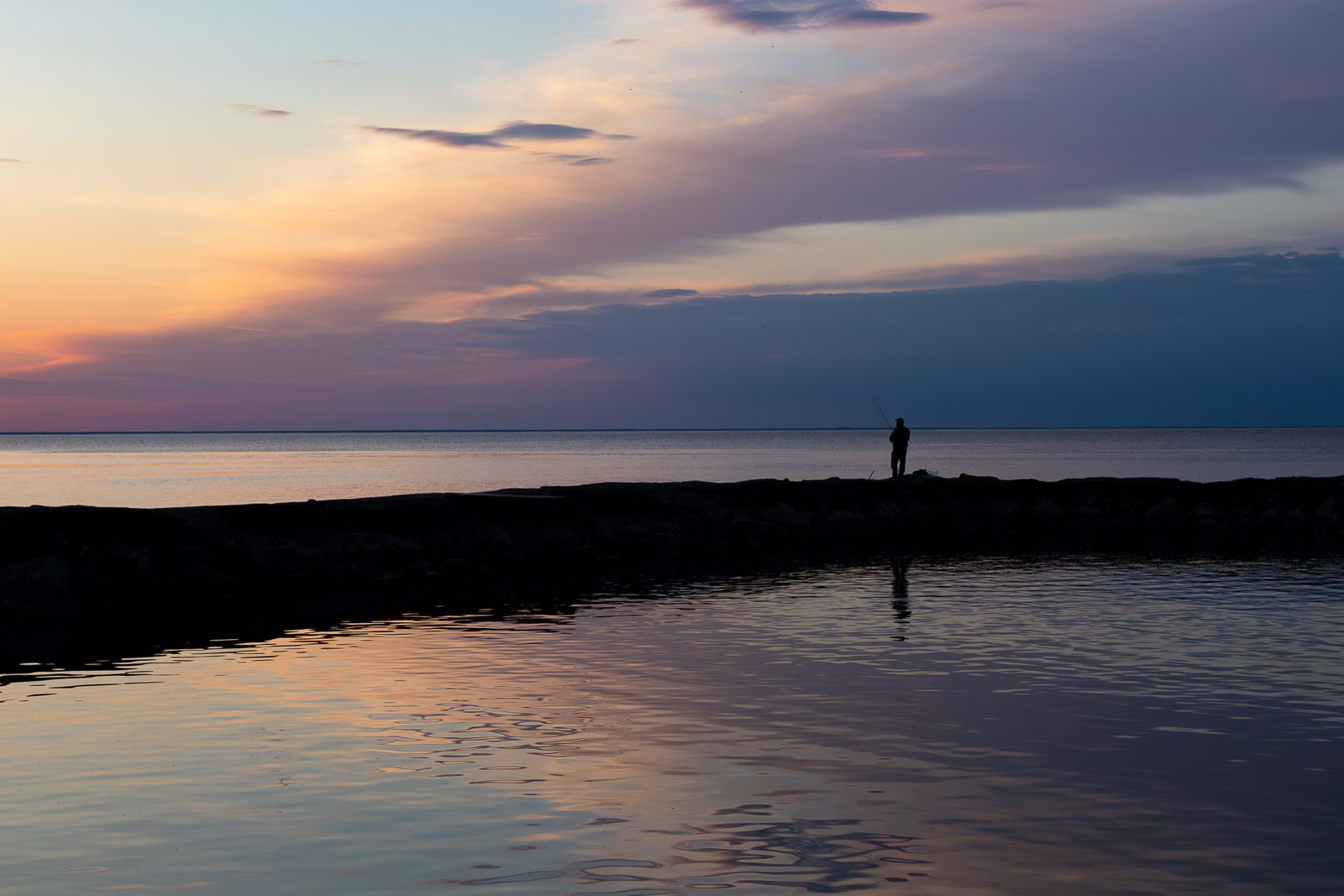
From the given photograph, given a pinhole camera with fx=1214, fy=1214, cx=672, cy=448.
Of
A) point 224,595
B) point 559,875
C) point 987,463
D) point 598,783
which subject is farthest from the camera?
point 987,463

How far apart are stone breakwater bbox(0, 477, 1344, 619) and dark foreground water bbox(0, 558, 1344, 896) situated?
19.2 feet

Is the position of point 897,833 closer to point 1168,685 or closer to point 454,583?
point 1168,685

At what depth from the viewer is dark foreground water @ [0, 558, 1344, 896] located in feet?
23.2

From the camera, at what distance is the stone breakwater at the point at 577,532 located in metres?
20.8

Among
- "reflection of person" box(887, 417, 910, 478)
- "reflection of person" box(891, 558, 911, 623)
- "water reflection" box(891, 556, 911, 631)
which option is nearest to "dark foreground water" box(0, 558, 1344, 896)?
"water reflection" box(891, 556, 911, 631)

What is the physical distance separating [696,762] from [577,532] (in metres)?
19.0

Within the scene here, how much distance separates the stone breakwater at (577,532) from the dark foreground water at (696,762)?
585 centimetres

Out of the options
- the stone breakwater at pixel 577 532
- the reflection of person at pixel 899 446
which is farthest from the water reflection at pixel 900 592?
the reflection of person at pixel 899 446

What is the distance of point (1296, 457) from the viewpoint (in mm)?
117688

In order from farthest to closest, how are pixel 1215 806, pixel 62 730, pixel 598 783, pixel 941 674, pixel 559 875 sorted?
pixel 941 674, pixel 62 730, pixel 598 783, pixel 1215 806, pixel 559 875

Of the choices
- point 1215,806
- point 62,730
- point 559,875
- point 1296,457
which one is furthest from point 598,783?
point 1296,457

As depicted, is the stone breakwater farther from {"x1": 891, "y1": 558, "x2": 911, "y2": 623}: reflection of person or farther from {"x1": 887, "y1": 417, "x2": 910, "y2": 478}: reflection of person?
{"x1": 891, "y1": 558, "x2": 911, "y2": 623}: reflection of person

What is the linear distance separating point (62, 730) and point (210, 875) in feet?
15.6

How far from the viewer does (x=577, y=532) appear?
28.3 m
